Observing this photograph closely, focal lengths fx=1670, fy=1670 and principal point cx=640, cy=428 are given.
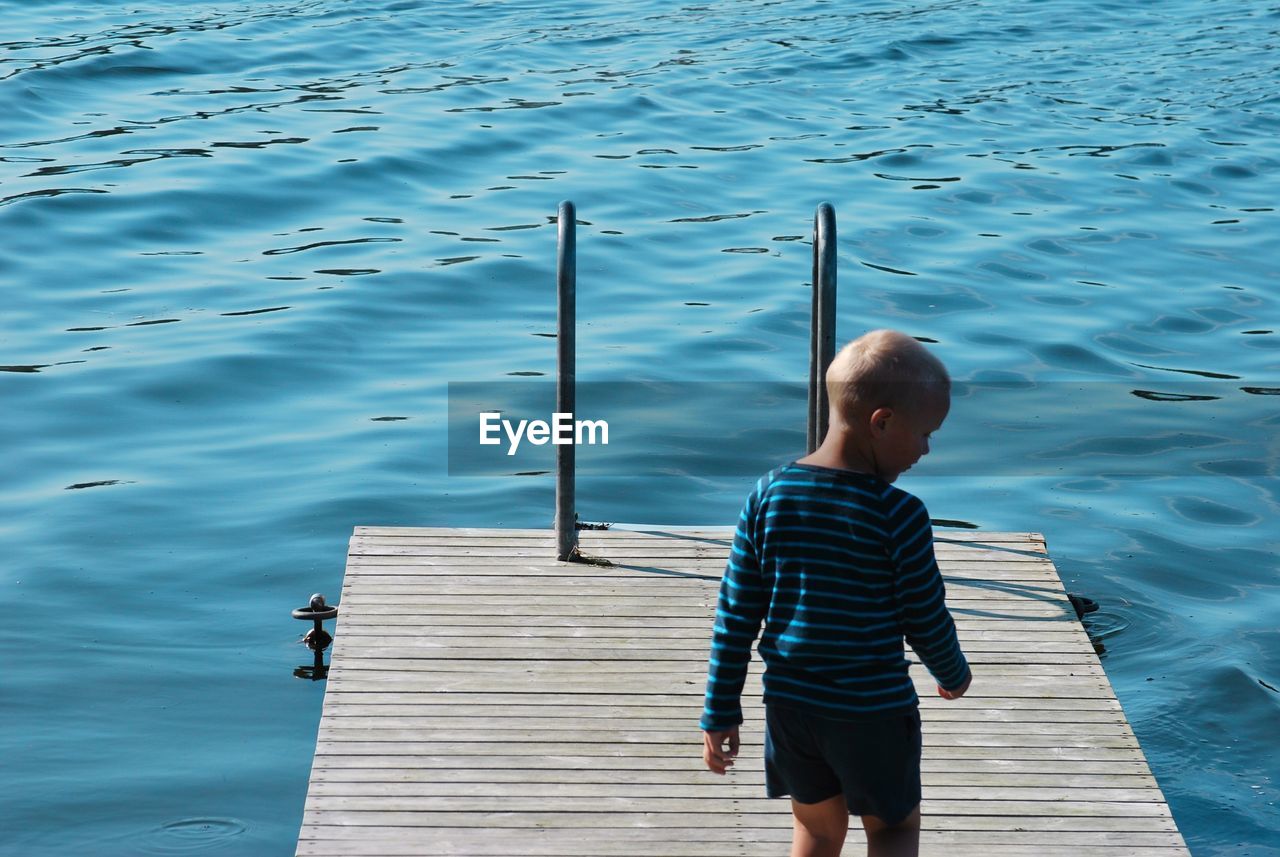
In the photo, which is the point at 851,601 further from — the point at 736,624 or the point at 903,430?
the point at 903,430

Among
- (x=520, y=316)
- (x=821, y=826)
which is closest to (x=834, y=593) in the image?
(x=821, y=826)

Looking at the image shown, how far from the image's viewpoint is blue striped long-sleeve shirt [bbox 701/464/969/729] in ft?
12.2

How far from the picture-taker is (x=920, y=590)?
3762 mm

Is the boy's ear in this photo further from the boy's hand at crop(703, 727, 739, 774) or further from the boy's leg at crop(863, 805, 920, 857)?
the boy's leg at crop(863, 805, 920, 857)

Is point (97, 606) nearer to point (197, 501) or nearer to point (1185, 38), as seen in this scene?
point (197, 501)

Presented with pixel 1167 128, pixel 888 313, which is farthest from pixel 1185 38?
pixel 888 313

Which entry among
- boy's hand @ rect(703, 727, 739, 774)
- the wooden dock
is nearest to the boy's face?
boy's hand @ rect(703, 727, 739, 774)

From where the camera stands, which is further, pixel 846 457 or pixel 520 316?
pixel 520 316

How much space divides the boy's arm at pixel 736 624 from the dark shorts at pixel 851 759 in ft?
0.35

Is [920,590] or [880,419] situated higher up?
[880,419]

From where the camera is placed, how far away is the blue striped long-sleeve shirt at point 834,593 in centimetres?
373

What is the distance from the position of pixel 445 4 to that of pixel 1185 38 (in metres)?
11.3

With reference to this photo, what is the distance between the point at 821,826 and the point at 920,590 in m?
0.66

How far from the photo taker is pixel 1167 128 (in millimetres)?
19469
